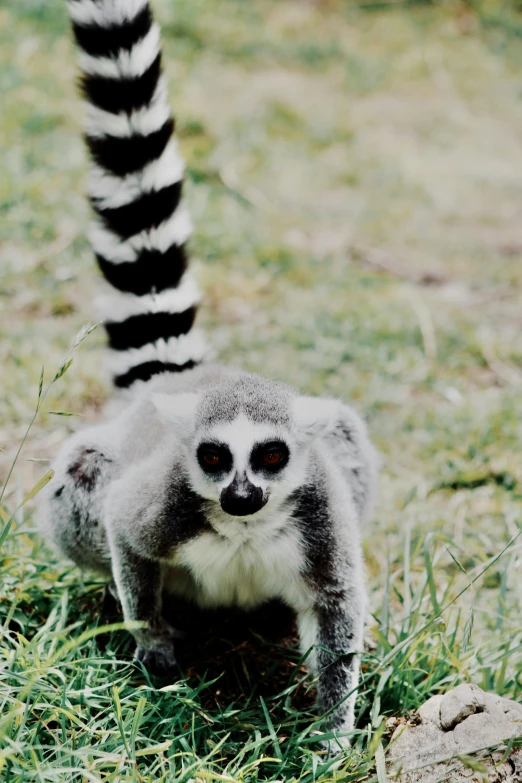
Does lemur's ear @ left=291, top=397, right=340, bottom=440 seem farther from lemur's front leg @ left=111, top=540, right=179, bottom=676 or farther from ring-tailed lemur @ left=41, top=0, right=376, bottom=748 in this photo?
lemur's front leg @ left=111, top=540, right=179, bottom=676

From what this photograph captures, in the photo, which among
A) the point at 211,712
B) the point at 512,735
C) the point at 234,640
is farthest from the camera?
the point at 234,640

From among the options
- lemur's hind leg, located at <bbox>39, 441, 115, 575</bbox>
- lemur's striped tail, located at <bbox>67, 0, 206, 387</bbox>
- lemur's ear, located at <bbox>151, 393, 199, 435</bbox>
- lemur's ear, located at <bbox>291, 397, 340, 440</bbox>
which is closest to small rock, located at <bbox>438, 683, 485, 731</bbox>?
lemur's ear, located at <bbox>291, 397, 340, 440</bbox>

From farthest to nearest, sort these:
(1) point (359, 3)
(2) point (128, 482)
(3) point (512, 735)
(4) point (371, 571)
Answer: (1) point (359, 3)
(4) point (371, 571)
(2) point (128, 482)
(3) point (512, 735)

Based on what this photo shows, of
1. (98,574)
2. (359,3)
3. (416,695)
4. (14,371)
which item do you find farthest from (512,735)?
(359,3)

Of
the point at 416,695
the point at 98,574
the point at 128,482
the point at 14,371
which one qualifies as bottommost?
the point at 14,371

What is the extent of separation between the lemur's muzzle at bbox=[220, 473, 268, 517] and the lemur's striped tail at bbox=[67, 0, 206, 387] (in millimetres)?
1251

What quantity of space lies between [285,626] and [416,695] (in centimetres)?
61

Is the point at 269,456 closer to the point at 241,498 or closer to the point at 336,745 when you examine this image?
the point at 241,498

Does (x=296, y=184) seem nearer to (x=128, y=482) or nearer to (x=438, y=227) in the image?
(x=438, y=227)

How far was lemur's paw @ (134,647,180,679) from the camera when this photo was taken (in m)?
2.76

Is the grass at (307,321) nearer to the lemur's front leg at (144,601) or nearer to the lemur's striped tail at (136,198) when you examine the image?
the lemur's front leg at (144,601)

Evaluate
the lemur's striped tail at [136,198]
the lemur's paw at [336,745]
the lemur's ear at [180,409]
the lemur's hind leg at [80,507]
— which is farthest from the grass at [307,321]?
the lemur's striped tail at [136,198]

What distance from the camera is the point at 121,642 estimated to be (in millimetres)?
→ 2893

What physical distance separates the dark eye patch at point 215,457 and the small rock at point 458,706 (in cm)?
99
